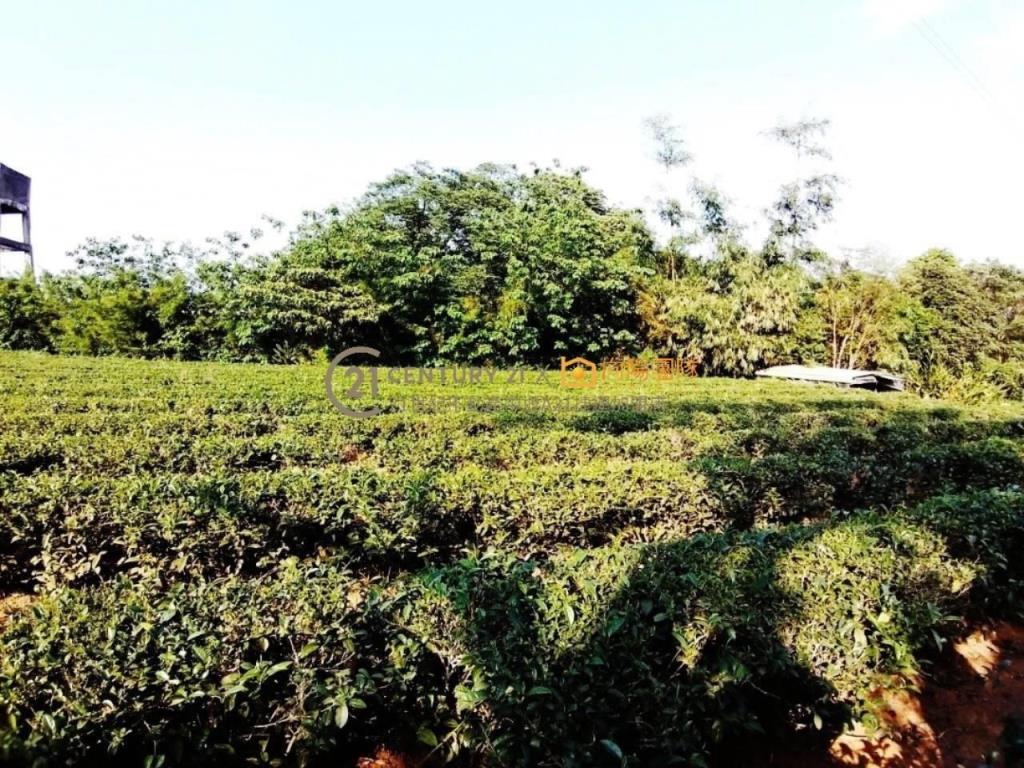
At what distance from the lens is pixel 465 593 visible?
2.50 meters

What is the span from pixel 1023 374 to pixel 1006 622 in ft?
87.5

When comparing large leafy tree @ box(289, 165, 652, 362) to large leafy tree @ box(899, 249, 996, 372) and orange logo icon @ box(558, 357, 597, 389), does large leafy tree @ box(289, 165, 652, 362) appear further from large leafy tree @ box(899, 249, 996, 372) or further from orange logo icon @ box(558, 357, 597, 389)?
large leafy tree @ box(899, 249, 996, 372)

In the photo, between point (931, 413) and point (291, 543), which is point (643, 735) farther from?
point (931, 413)

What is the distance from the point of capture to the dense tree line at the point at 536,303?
2022cm

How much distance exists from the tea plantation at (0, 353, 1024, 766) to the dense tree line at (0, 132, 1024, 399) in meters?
14.3

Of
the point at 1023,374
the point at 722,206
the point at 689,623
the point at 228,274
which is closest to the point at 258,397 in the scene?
the point at 689,623

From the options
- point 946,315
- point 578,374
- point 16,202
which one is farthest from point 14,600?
point 946,315

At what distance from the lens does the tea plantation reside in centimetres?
210

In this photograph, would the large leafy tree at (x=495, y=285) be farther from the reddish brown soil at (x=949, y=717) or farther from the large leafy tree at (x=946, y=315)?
the reddish brown soil at (x=949, y=717)

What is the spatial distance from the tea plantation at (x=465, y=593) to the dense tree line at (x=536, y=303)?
1430 centimetres

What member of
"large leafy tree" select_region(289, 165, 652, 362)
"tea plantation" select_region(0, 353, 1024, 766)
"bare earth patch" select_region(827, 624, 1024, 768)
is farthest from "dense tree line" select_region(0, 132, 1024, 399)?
"bare earth patch" select_region(827, 624, 1024, 768)

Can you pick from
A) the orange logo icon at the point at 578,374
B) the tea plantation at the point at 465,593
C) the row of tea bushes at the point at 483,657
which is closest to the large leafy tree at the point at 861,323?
the orange logo icon at the point at 578,374

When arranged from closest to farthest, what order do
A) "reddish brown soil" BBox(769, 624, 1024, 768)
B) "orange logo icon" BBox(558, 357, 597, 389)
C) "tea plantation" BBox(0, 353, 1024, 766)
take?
"tea plantation" BBox(0, 353, 1024, 766) < "reddish brown soil" BBox(769, 624, 1024, 768) < "orange logo icon" BBox(558, 357, 597, 389)

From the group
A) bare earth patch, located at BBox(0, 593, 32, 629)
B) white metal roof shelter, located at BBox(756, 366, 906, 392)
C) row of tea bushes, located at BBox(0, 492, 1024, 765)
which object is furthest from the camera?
white metal roof shelter, located at BBox(756, 366, 906, 392)
